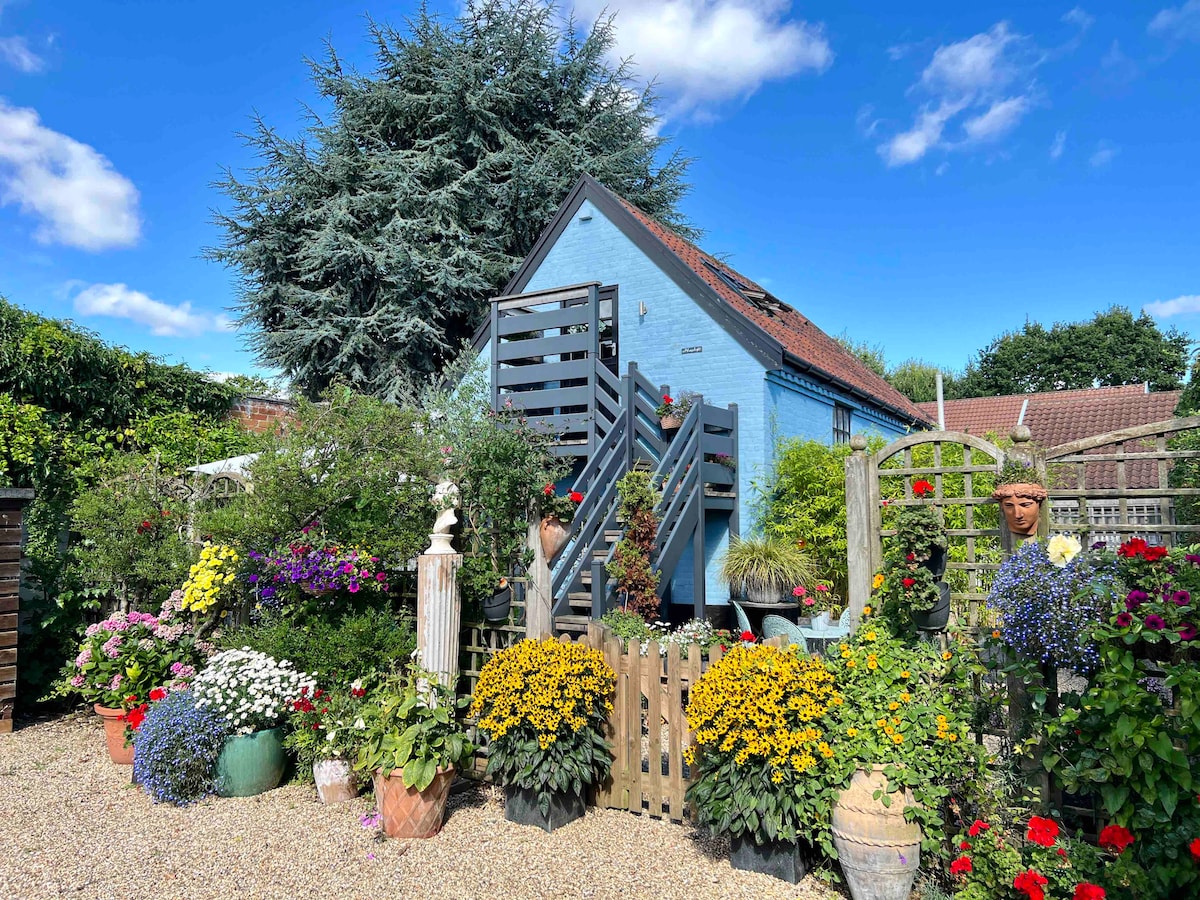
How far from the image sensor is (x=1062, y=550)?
3793mm

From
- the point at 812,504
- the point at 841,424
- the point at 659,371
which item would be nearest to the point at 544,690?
the point at 812,504

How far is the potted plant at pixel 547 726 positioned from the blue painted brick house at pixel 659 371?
10.6ft

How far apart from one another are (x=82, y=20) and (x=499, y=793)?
9912 millimetres

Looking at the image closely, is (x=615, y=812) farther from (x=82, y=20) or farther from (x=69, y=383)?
(x=82, y=20)

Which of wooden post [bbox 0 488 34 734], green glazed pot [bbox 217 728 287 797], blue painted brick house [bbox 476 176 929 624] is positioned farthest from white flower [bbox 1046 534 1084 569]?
wooden post [bbox 0 488 34 734]

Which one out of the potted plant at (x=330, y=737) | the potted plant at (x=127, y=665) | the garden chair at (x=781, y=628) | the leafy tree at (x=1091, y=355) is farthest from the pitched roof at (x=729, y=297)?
the leafy tree at (x=1091, y=355)

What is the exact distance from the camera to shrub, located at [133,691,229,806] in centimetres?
536

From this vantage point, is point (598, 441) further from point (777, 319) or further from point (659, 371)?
point (777, 319)

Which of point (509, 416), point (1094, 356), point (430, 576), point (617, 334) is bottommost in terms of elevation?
point (430, 576)

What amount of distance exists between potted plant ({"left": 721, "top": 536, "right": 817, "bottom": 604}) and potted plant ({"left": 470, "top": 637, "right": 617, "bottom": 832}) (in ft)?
14.6

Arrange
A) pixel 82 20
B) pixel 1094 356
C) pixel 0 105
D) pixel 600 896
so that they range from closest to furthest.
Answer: pixel 600 896
pixel 82 20
pixel 0 105
pixel 1094 356

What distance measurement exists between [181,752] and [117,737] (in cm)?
147

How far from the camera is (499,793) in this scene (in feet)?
17.8

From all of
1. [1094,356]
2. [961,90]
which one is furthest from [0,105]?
[1094,356]
